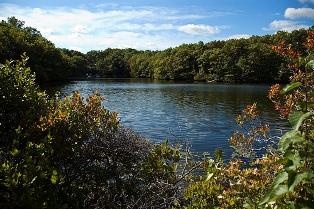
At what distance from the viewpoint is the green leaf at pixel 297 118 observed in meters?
2.58

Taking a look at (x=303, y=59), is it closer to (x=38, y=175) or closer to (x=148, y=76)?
(x=38, y=175)

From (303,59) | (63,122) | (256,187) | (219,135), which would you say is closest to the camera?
(303,59)

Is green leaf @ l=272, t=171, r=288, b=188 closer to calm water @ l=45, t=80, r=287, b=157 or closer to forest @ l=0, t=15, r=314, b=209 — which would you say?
forest @ l=0, t=15, r=314, b=209

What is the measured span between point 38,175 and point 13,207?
1.98 feet

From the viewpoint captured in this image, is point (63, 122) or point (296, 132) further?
point (63, 122)

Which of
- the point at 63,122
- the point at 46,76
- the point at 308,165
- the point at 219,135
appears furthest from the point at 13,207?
the point at 46,76

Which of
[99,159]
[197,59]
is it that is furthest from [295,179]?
[197,59]

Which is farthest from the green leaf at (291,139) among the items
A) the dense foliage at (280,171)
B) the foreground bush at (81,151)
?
the foreground bush at (81,151)

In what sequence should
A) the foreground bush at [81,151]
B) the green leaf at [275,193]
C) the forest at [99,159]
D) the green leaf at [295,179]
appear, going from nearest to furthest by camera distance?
the green leaf at [295,179], the green leaf at [275,193], the forest at [99,159], the foreground bush at [81,151]

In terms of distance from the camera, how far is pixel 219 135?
32.8 metres

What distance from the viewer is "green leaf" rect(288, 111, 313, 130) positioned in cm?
258

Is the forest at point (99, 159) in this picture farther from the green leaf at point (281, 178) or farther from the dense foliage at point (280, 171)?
the green leaf at point (281, 178)

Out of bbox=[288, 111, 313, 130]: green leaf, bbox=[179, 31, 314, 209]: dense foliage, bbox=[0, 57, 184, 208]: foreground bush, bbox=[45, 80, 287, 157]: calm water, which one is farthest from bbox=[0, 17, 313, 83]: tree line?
bbox=[288, 111, 313, 130]: green leaf

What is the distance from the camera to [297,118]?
264cm
